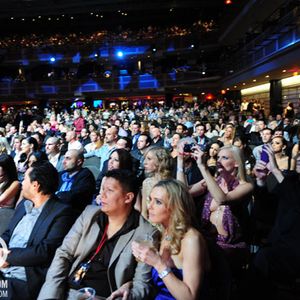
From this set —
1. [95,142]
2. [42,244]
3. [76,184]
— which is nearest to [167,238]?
→ [42,244]

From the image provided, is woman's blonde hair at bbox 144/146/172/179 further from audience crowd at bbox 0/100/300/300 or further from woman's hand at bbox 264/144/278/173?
woman's hand at bbox 264/144/278/173

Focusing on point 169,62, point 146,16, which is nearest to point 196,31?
point 169,62

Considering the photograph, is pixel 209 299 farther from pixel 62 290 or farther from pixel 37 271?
pixel 37 271

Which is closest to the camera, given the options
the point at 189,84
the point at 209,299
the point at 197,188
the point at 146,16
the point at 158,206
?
the point at 209,299

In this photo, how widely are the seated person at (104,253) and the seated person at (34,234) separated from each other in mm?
276

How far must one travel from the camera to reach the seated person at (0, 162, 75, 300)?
2.79 metres

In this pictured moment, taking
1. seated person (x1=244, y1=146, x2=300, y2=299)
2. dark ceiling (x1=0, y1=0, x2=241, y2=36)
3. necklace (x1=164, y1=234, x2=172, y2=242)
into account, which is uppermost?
dark ceiling (x1=0, y1=0, x2=241, y2=36)

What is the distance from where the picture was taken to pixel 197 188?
383 cm

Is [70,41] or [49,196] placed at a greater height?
[70,41]

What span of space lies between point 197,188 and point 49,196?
140cm

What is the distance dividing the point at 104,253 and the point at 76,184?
73.3 inches

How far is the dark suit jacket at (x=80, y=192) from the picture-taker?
409 cm

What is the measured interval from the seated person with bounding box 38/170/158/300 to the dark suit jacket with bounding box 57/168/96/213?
1.40m

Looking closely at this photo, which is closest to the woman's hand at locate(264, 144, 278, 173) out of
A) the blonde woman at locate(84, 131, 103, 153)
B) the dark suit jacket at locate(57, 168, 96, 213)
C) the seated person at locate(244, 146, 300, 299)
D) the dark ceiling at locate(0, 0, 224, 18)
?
the seated person at locate(244, 146, 300, 299)
